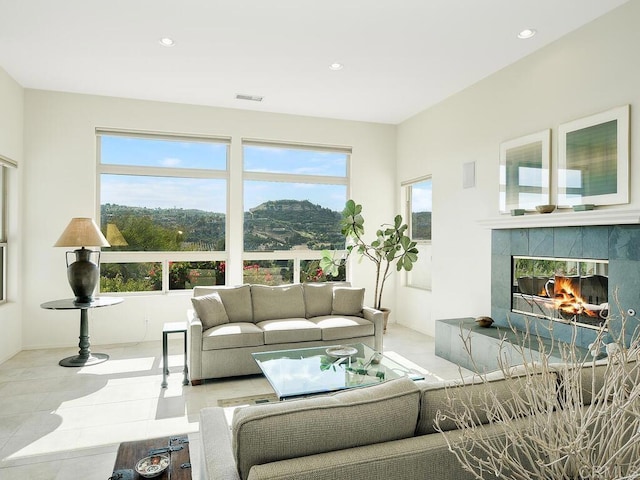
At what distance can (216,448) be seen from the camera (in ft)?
4.79

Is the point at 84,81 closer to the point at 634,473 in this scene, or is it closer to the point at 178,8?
the point at 178,8

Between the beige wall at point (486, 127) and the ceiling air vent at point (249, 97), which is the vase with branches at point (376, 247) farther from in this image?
the ceiling air vent at point (249, 97)

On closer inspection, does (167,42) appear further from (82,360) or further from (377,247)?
(377,247)

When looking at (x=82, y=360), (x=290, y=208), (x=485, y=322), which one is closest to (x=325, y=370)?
(x=485, y=322)

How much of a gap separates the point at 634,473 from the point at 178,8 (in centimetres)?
382

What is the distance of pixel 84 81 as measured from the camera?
482cm

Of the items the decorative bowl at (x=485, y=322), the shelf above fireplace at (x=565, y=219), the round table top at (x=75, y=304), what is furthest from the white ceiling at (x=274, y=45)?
the decorative bowl at (x=485, y=322)

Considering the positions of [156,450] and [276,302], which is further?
[276,302]

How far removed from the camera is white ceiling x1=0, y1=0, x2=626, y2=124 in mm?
3348

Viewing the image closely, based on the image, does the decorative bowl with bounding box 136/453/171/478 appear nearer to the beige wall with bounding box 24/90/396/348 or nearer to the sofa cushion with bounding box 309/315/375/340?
the sofa cushion with bounding box 309/315/375/340

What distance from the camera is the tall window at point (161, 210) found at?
5.44 meters

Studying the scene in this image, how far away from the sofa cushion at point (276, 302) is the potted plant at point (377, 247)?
1.34 meters

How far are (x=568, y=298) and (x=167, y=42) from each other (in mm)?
4283

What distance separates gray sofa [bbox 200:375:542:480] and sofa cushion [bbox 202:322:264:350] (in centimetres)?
250
